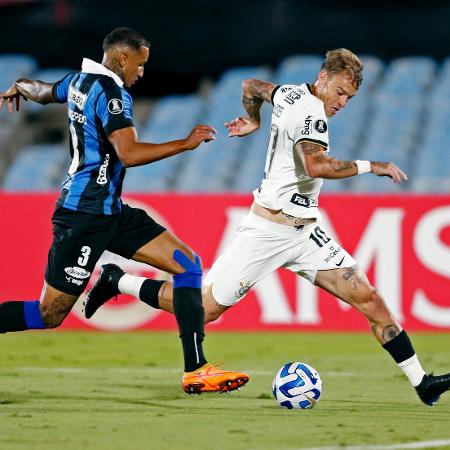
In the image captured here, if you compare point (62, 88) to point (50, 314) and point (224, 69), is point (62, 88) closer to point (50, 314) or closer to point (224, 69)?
point (50, 314)

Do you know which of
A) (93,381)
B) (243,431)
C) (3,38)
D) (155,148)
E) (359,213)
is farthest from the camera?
(3,38)

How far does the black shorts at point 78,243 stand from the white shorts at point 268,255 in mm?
749

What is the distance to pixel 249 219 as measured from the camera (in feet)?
26.0

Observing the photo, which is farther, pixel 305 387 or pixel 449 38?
pixel 449 38

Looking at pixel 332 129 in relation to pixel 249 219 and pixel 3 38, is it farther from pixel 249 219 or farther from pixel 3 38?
pixel 249 219

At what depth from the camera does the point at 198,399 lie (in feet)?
25.2

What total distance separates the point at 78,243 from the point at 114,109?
3.02 ft

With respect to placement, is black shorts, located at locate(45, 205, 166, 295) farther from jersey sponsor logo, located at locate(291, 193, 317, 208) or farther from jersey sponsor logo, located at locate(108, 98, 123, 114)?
jersey sponsor logo, located at locate(291, 193, 317, 208)

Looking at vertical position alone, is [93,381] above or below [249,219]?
below

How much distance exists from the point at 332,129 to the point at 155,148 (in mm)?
13636

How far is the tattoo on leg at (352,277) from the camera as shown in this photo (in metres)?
7.57

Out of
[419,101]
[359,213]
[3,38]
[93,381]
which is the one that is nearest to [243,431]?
[93,381]

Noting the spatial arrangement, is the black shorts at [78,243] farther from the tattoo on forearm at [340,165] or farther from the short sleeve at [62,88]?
the tattoo on forearm at [340,165]

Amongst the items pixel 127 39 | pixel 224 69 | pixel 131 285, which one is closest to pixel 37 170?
pixel 224 69
